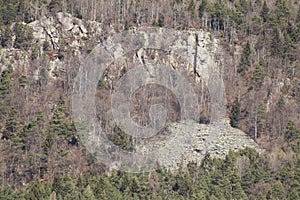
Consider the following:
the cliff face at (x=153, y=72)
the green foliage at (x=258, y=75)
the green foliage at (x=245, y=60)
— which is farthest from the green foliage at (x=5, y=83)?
the green foliage at (x=258, y=75)

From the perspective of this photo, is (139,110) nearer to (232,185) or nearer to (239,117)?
(239,117)

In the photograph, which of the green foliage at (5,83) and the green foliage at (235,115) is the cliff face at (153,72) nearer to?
the green foliage at (235,115)

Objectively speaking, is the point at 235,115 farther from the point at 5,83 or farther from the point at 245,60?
the point at 5,83

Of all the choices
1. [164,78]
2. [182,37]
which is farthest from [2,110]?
[182,37]

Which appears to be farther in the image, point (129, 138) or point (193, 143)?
point (193, 143)

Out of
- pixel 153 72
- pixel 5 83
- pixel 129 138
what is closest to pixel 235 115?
pixel 153 72

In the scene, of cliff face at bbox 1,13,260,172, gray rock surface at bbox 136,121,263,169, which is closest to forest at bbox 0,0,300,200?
cliff face at bbox 1,13,260,172
